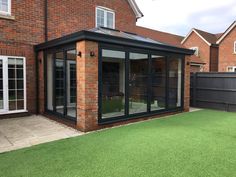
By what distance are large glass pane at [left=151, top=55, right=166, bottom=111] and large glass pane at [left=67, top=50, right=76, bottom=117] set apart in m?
2.96

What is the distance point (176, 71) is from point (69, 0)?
5853 mm

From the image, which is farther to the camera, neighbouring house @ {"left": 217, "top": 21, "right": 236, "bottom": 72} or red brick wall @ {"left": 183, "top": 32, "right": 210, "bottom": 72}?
red brick wall @ {"left": 183, "top": 32, "right": 210, "bottom": 72}

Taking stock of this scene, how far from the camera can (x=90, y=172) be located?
11.4 feet

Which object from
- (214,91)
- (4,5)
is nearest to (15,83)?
(4,5)

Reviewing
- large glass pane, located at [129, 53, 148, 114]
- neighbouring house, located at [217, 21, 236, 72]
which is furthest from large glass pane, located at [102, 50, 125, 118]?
neighbouring house, located at [217, 21, 236, 72]

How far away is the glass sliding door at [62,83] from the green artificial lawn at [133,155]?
1.58m

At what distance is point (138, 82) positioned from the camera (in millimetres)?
Result: 7543

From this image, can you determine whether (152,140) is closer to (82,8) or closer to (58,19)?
(58,19)

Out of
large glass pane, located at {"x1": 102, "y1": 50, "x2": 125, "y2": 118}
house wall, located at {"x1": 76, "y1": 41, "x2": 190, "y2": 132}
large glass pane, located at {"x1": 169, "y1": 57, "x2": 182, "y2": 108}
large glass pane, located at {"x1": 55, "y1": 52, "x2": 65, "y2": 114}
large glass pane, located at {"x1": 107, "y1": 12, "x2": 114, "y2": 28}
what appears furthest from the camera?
large glass pane, located at {"x1": 107, "y1": 12, "x2": 114, "y2": 28}

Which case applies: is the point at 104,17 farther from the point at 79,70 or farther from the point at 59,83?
the point at 79,70

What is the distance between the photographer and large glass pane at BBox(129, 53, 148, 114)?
7.21 meters

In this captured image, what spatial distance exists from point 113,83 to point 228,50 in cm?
2012

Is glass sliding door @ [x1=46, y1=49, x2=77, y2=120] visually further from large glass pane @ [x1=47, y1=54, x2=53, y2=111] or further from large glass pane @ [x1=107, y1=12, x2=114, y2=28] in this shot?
large glass pane @ [x1=107, y1=12, x2=114, y2=28]

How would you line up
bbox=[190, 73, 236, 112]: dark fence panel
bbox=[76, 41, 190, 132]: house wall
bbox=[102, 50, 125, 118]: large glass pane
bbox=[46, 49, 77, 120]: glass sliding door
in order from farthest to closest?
bbox=[190, 73, 236, 112]: dark fence panel
bbox=[46, 49, 77, 120]: glass sliding door
bbox=[102, 50, 125, 118]: large glass pane
bbox=[76, 41, 190, 132]: house wall
